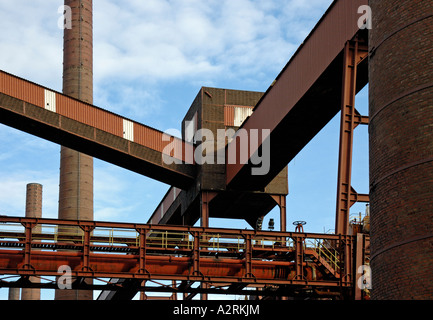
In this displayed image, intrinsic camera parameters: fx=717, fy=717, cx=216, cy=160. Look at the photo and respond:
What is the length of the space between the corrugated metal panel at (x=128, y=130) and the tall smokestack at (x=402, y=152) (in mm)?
20086

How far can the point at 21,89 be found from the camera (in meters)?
34.2

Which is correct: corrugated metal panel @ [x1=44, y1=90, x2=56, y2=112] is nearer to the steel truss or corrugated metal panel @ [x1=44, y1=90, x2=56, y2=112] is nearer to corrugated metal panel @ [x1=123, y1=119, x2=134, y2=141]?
corrugated metal panel @ [x1=123, y1=119, x2=134, y2=141]

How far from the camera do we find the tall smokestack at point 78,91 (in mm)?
41875

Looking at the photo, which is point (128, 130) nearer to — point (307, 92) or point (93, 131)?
point (93, 131)

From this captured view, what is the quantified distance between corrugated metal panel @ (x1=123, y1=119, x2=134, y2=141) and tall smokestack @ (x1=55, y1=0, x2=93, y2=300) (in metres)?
7.50

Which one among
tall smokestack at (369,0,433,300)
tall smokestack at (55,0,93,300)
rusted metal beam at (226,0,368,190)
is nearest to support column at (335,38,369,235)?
rusted metal beam at (226,0,368,190)

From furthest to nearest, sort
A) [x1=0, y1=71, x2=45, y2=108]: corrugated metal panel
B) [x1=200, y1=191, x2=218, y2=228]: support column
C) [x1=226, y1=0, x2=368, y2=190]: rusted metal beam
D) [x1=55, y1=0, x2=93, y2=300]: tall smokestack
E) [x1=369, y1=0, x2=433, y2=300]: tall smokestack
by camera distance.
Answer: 1. [x1=55, y1=0, x2=93, y2=300]: tall smokestack
2. [x1=200, y1=191, x2=218, y2=228]: support column
3. [x1=0, y1=71, x2=45, y2=108]: corrugated metal panel
4. [x1=226, y1=0, x2=368, y2=190]: rusted metal beam
5. [x1=369, y1=0, x2=433, y2=300]: tall smokestack

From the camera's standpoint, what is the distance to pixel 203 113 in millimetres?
37938

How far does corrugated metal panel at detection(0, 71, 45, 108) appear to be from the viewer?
111ft

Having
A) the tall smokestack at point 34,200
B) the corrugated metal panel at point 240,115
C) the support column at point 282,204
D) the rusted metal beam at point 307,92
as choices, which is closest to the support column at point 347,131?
the rusted metal beam at point 307,92

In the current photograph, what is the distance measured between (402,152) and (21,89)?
23152 millimetres

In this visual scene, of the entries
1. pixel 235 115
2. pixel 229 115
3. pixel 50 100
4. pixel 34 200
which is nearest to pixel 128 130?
pixel 50 100

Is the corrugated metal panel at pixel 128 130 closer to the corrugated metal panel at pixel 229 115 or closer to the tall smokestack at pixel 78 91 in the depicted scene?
the corrugated metal panel at pixel 229 115
